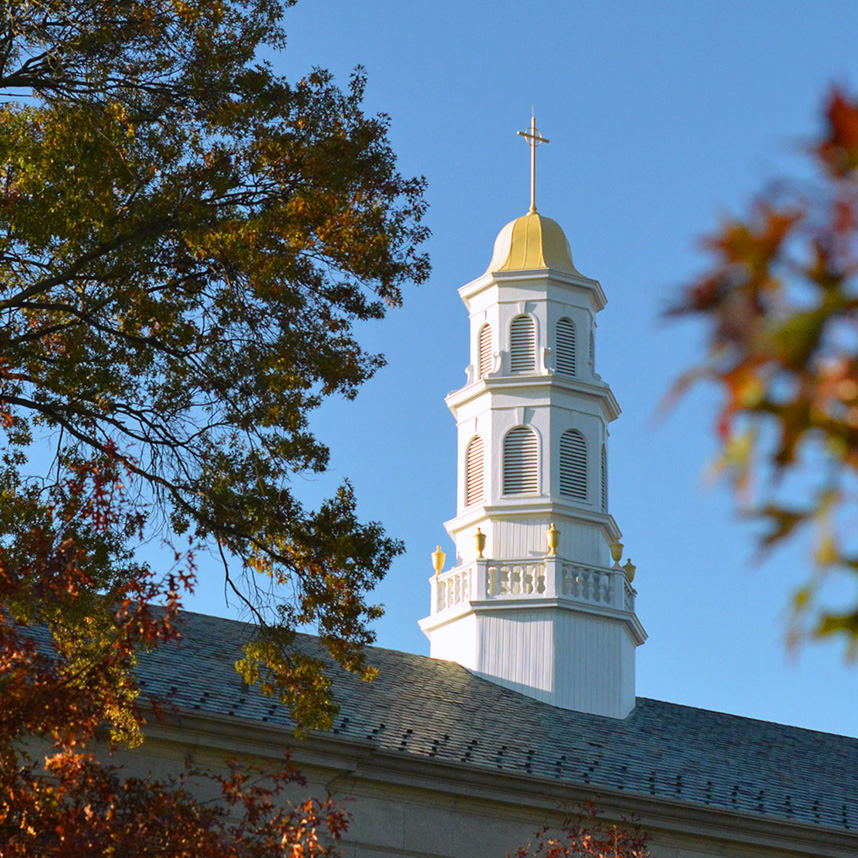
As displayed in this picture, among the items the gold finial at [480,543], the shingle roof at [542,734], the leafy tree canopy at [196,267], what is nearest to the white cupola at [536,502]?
the gold finial at [480,543]

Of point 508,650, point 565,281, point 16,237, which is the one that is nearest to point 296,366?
point 16,237

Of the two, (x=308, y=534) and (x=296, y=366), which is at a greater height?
(x=296, y=366)

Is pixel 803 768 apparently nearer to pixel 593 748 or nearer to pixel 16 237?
pixel 593 748

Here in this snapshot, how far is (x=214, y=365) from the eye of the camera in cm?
1437

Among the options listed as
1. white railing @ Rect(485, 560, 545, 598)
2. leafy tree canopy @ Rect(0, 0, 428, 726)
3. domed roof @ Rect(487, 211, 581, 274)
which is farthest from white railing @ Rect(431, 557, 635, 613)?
leafy tree canopy @ Rect(0, 0, 428, 726)

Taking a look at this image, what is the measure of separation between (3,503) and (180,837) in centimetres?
370

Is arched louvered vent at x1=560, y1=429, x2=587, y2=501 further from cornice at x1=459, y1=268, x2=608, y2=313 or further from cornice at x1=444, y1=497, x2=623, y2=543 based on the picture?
cornice at x1=459, y1=268, x2=608, y2=313

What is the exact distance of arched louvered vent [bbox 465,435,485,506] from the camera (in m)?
33.5

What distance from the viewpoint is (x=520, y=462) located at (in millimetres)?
33094

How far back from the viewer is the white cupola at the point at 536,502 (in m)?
31.0

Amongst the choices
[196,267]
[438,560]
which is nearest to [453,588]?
[438,560]

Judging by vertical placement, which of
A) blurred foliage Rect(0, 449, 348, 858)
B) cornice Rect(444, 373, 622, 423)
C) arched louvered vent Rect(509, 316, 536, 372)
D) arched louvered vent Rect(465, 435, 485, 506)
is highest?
arched louvered vent Rect(509, 316, 536, 372)

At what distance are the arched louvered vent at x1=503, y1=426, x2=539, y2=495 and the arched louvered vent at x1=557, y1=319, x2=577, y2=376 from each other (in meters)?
1.86

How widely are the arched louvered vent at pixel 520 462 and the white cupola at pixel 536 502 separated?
0.02 m
